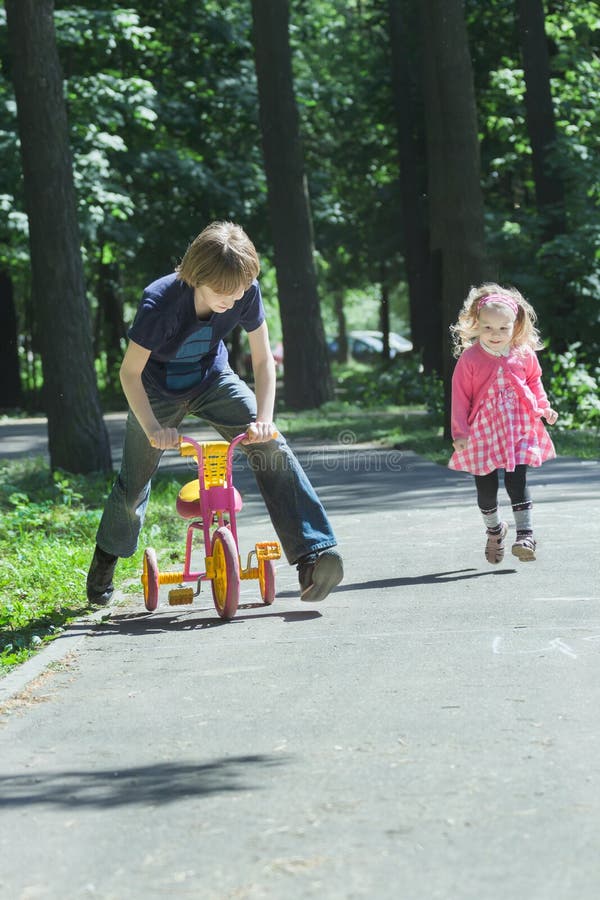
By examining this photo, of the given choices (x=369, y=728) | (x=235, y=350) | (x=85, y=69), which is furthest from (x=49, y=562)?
(x=235, y=350)

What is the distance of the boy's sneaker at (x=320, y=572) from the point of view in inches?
262

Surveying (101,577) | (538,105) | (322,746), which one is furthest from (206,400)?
(538,105)

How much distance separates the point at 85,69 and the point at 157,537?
16.9 metres

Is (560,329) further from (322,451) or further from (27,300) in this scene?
(27,300)

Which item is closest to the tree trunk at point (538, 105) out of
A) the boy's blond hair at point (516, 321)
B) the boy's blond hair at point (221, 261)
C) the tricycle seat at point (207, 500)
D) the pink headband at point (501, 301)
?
the boy's blond hair at point (516, 321)

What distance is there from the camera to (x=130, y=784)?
4.30m

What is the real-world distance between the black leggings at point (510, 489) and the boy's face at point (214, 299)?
2176mm

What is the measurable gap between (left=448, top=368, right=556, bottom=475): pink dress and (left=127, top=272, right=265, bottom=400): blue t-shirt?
1.68 meters

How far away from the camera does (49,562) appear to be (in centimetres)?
891

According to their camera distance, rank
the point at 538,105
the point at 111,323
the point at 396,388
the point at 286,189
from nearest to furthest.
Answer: the point at 538,105 < the point at 286,189 < the point at 396,388 < the point at 111,323

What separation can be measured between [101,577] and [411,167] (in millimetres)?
24010

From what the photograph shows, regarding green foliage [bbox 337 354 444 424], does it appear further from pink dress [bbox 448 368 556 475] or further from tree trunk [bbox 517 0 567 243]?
pink dress [bbox 448 368 556 475]

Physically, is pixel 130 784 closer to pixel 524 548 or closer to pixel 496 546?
pixel 524 548

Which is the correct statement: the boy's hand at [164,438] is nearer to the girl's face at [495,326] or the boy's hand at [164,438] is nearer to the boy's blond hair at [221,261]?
the boy's blond hair at [221,261]
